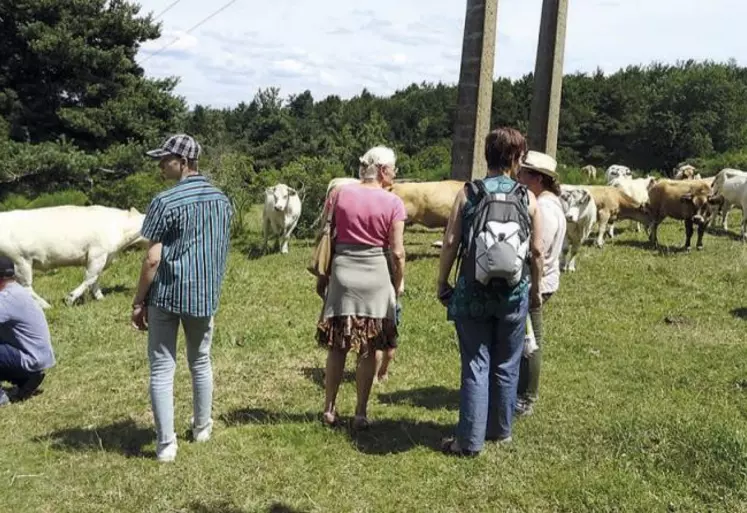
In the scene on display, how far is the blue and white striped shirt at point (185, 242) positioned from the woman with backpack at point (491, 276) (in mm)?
1442

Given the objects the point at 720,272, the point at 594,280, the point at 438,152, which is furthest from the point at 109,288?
the point at 438,152

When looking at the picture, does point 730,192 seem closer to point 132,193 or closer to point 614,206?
point 614,206

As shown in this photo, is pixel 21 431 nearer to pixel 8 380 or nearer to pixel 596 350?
pixel 8 380

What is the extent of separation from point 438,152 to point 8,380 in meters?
36.5

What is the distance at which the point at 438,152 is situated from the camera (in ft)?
135

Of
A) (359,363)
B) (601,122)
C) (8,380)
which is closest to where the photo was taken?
(359,363)

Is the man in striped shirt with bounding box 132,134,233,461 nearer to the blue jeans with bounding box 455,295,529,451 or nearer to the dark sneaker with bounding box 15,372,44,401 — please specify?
the blue jeans with bounding box 455,295,529,451

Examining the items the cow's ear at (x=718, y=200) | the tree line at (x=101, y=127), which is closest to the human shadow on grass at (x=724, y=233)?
the cow's ear at (x=718, y=200)

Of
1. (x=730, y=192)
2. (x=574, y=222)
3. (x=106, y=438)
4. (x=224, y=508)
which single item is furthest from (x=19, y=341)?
(x=730, y=192)

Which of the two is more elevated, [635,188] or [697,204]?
[635,188]

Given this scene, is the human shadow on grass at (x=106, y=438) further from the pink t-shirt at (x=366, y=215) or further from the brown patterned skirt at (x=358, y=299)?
the pink t-shirt at (x=366, y=215)

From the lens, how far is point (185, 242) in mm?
4266

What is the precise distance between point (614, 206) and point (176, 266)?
10.7 metres

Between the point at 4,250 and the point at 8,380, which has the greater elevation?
the point at 4,250
